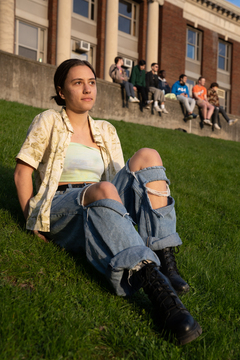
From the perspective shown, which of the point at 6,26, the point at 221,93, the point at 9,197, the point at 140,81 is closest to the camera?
the point at 9,197

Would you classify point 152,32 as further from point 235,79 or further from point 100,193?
point 100,193

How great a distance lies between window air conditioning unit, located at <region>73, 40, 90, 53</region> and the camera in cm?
1987

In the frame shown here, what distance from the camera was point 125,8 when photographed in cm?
2256

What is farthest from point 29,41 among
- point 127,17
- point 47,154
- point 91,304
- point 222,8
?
point 91,304

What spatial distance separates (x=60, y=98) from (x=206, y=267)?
1951 millimetres

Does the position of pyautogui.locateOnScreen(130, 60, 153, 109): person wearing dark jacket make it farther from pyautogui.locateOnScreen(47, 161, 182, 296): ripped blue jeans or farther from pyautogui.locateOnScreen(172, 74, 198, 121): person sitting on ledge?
pyautogui.locateOnScreen(47, 161, 182, 296): ripped blue jeans

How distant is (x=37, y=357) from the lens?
1.70 meters

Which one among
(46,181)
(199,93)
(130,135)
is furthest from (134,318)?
(199,93)

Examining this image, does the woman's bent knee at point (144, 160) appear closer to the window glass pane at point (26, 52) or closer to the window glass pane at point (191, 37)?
the window glass pane at point (26, 52)

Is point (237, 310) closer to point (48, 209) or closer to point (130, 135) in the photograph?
point (48, 209)

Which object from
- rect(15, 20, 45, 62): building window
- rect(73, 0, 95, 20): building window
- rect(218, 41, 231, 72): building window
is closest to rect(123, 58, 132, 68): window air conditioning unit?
rect(73, 0, 95, 20): building window

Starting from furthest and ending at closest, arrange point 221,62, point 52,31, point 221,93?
1. point 221,62
2. point 221,93
3. point 52,31

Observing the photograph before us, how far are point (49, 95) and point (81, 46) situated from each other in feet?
30.1

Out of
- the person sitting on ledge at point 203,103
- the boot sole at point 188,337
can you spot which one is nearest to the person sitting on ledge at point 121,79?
the person sitting on ledge at point 203,103
